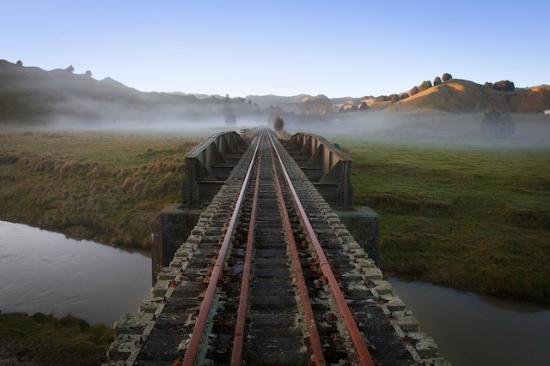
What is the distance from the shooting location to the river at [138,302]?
12492 mm

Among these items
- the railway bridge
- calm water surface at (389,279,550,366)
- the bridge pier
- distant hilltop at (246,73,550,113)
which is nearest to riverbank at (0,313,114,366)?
the bridge pier

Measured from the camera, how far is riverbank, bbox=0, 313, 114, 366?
961cm

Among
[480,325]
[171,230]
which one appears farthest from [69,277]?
[480,325]

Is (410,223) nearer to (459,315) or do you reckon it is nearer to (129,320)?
(459,315)

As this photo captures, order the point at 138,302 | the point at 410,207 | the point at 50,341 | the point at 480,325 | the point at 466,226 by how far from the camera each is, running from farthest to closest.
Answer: the point at 410,207
the point at 466,226
the point at 138,302
the point at 480,325
the point at 50,341

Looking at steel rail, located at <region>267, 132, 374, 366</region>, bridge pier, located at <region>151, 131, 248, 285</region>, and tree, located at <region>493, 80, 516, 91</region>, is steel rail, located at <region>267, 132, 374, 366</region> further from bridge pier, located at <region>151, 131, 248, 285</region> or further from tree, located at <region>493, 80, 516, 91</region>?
tree, located at <region>493, 80, 516, 91</region>

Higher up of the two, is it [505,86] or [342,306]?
[505,86]

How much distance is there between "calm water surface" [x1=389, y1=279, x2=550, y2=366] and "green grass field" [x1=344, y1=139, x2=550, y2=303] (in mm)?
775

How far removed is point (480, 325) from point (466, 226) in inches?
317

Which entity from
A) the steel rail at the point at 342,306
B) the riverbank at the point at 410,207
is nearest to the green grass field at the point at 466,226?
the riverbank at the point at 410,207

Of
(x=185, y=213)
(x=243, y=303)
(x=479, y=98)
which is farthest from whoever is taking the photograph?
(x=479, y=98)

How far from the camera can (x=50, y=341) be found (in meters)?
10.5

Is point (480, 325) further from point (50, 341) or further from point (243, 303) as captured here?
point (50, 341)

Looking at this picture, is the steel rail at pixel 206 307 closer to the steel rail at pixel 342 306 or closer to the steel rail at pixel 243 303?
the steel rail at pixel 243 303
